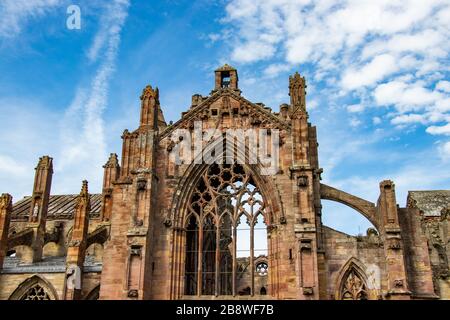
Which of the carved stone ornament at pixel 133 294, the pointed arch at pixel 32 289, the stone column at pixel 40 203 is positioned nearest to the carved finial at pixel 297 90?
the carved stone ornament at pixel 133 294

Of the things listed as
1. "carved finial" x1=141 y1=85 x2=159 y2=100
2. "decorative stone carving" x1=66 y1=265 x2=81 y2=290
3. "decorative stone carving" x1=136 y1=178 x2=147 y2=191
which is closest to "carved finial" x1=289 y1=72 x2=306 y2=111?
"carved finial" x1=141 y1=85 x2=159 y2=100

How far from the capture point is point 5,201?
30.5 m

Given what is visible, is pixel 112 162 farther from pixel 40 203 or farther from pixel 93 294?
pixel 93 294

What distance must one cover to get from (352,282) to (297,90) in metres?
9.50

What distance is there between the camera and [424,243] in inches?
941

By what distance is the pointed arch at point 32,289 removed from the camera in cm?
2889

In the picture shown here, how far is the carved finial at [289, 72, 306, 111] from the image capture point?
2572cm

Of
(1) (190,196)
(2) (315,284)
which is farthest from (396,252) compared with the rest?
(1) (190,196)

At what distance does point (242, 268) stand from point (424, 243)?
61.4 feet

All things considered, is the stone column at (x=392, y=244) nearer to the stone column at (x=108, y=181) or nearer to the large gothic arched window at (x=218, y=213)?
Result: the large gothic arched window at (x=218, y=213)

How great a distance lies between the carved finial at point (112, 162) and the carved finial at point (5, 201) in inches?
358

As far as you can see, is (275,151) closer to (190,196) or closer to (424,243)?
(190,196)

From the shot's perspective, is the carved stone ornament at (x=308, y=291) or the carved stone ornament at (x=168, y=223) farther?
the carved stone ornament at (x=168, y=223)

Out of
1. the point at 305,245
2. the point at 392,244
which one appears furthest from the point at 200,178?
the point at 392,244
